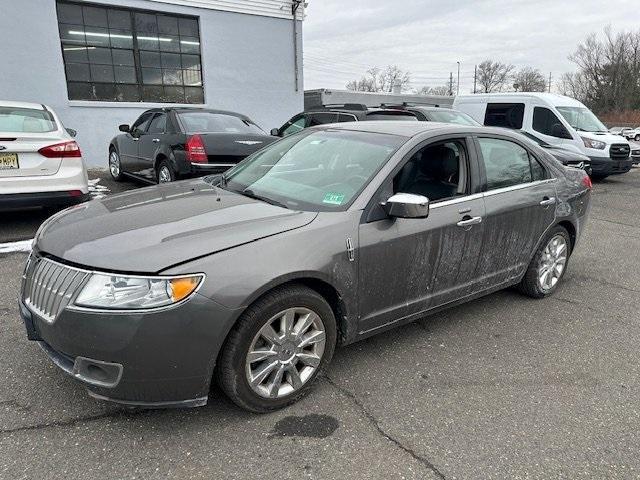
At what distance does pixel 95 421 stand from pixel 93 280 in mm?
795

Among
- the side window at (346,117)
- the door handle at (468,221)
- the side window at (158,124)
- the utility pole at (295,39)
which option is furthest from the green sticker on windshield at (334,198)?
the utility pole at (295,39)

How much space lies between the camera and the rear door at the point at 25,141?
5477 mm

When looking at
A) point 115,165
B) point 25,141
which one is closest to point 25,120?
point 25,141

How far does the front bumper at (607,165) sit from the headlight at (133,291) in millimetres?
11753

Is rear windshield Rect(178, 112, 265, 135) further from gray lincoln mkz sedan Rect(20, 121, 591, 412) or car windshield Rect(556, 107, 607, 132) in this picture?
car windshield Rect(556, 107, 607, 132)

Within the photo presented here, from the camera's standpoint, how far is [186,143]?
23.0 ft

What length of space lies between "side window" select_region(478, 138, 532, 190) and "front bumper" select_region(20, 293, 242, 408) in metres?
2.38

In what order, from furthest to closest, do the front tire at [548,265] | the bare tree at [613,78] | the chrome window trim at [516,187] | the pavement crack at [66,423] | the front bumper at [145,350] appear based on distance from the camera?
the bare tree at [613,78] < the front tire at [548,265] < the chrome window trim at [516,187] < the pavement crack at [66,423] < the front bumper at [145,350]

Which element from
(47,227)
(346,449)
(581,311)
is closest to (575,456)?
(346,449)

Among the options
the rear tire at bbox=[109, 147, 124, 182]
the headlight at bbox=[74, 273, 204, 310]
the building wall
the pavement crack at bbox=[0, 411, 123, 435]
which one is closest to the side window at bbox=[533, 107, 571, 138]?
the building wall

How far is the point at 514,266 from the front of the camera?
13.3 feet

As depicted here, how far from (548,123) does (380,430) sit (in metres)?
11.3

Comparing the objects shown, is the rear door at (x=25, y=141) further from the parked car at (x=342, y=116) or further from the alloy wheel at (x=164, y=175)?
the parked car at (x=342, y=116)

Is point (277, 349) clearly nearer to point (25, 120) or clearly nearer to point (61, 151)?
point (61, 151)
